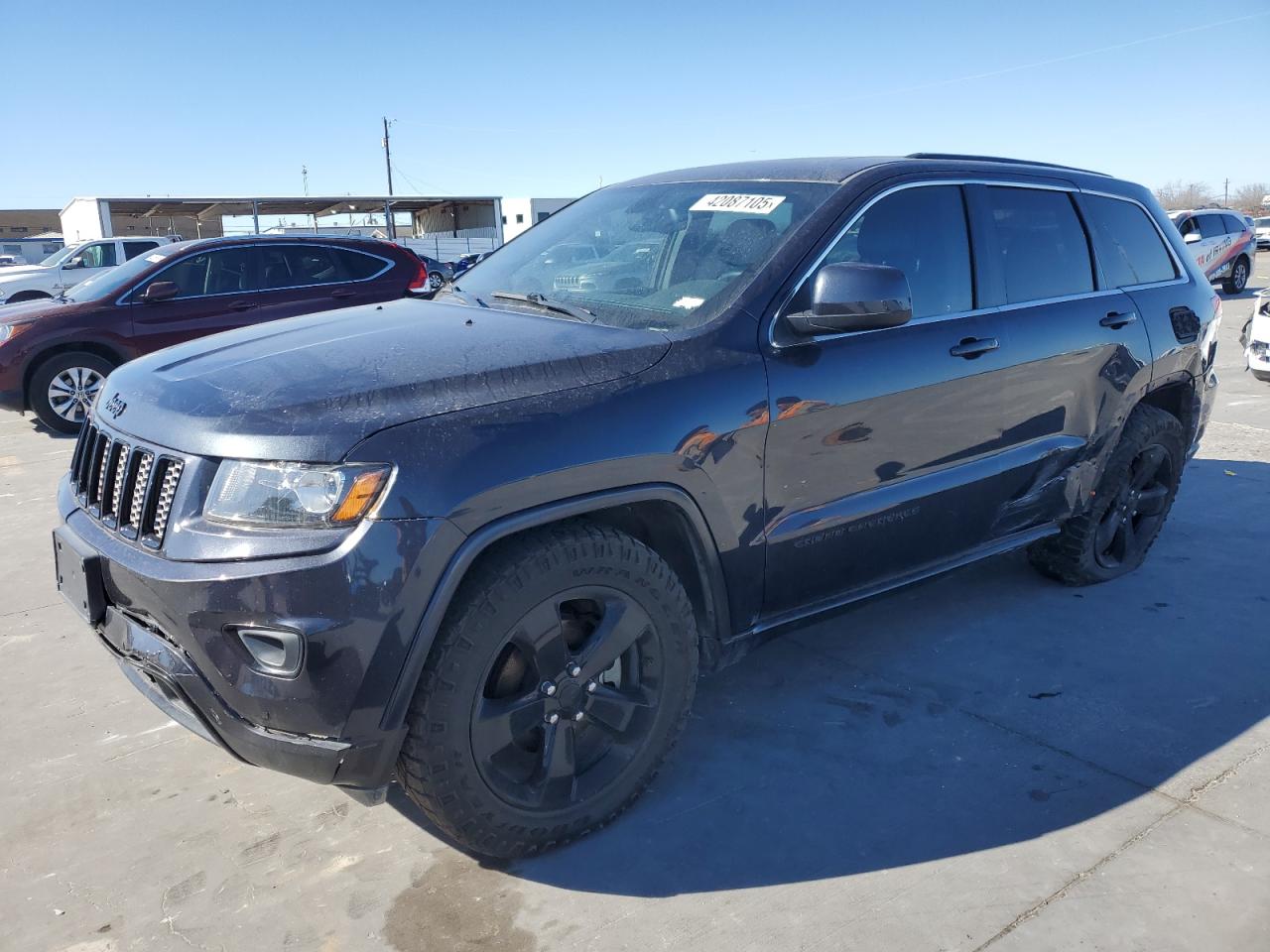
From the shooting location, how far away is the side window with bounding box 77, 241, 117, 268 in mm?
18062

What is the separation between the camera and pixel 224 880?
2602 mm

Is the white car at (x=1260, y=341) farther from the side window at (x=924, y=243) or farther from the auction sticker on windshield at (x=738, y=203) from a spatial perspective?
the auction sticker on windshield at (x=738, y=203)

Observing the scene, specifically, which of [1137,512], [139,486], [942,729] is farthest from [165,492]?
[1137,512]

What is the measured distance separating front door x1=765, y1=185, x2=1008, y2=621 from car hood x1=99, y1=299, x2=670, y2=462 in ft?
1.78

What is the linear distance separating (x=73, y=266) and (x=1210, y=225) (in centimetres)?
2159

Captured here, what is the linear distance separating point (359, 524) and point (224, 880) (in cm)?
113

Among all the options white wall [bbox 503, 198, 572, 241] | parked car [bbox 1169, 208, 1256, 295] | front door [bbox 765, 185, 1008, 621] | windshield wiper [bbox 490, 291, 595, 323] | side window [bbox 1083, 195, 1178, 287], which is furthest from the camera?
white wall [bbox 503, 198, 572, 241]

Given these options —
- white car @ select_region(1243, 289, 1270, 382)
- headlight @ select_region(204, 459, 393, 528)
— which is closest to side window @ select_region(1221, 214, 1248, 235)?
white car @ select_region(1243, 289, 1270, 382)

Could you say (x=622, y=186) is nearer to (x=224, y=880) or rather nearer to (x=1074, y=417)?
(x=1074, y=417)

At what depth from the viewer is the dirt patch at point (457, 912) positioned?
2.37 m

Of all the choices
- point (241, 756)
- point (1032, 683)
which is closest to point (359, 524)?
point (241, 756)

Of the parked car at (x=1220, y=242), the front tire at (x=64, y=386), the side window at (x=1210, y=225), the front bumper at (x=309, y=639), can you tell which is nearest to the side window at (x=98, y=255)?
the front tire at (x=64, y=386)

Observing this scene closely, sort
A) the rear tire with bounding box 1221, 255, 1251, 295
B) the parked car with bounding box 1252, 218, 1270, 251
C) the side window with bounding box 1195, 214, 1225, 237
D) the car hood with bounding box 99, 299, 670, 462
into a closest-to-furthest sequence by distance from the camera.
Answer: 1. the car hood with bounding box 99, 299, 670, 462
2. the side window with bounding box 1195, 214, 1225, 237
3. the rear tire with bounding box 1221, 255, 1251, 295
4. the parked car with bounding box 1252, 218, 1270, 251

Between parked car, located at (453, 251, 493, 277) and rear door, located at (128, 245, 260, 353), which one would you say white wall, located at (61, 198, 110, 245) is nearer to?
parked car, located at (453, 251, 493, 277)
